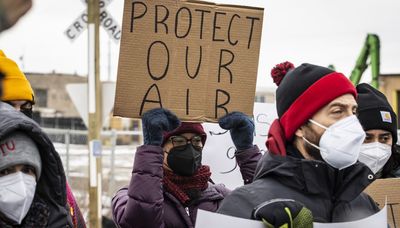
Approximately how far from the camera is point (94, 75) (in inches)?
357

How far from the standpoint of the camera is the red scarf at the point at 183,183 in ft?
11.7

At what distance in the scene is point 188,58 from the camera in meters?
3.43

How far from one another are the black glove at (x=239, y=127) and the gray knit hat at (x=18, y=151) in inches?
42.4

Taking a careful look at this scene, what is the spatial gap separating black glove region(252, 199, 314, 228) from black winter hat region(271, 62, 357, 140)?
52cm

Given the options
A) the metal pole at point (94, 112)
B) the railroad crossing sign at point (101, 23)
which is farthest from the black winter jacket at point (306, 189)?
the metal pole at point (94, 112)

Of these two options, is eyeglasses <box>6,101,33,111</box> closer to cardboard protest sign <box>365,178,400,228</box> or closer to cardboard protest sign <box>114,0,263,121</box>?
cardboard protest sign <box>114,0,263,121</box>

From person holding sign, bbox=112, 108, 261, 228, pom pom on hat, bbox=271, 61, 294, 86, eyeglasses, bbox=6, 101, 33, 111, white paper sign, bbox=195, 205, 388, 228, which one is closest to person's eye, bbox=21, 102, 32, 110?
eyeglasses, bbox=6, 101, 33, 111

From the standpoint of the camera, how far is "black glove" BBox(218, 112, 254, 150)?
11.5ft

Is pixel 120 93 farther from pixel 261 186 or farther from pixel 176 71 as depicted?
pixel 261 186

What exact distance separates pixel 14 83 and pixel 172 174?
966 millimetres

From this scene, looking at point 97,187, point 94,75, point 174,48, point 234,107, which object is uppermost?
point 174,48

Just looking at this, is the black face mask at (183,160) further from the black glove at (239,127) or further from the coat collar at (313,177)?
the coat collar at (313,177)

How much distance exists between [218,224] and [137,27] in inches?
48.5

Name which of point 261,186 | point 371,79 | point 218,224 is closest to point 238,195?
point 261,186
